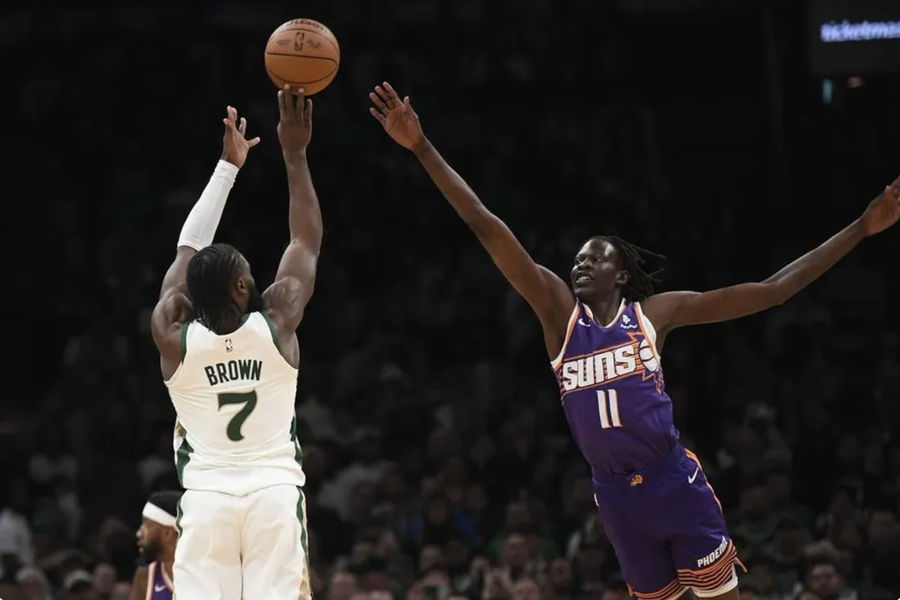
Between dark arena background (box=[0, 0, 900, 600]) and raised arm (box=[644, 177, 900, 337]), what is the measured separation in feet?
12.5

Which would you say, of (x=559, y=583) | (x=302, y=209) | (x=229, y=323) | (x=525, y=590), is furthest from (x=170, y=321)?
(x=559, y=583)

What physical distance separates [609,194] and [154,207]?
4.54 meters

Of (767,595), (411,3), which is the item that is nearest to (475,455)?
(767,595)

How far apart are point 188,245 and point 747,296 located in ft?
8.09

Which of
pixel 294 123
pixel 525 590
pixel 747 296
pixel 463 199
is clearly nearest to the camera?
pixel 294 123

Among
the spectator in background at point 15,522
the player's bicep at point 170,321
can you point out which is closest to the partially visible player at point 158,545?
the player's bicep at point 170,321

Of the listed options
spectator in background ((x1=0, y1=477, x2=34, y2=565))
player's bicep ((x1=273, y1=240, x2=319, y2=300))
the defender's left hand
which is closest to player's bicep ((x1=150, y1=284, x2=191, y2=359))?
player's bicep ((x1=273, y1=240, x2=319, y2=300))

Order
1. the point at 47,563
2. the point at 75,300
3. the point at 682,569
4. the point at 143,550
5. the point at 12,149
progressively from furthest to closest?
the point at 12,149
the point at 75,300
the point at 47,563
the point at 143,550
the point at 682,569

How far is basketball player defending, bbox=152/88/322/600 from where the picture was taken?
5.29 meters

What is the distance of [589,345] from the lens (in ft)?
20.7

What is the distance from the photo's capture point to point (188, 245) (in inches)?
234

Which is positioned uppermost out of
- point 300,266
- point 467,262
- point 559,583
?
point 467,262

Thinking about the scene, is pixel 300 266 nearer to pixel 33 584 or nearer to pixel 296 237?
pixel 296 237

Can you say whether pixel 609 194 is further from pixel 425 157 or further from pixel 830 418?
pixel 425 157
